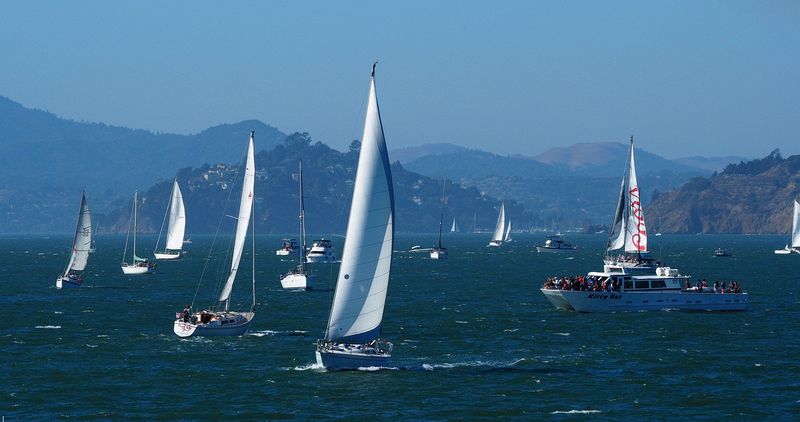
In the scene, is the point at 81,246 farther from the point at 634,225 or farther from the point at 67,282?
the point at 634,225

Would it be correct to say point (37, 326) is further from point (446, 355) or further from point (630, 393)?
point (630, 393)

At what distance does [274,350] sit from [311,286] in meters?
54.3

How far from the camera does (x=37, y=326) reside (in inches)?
3543

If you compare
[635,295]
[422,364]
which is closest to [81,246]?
[635,295]

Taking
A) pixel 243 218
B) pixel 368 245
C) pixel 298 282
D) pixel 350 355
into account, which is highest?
pixel 243 218

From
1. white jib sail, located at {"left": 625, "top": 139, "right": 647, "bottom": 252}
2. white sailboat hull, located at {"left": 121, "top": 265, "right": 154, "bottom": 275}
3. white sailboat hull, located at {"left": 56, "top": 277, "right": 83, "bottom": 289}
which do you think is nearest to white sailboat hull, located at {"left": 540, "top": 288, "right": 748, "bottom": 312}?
white jib sail, located at {"left": 625, "top": 139, "right": 647, "bottom": 252}

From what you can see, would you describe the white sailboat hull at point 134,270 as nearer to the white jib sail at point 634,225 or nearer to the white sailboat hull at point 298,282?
the white sailboat hull at point 298,282

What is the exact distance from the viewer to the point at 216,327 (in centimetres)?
8038

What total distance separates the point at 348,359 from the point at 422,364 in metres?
6.13

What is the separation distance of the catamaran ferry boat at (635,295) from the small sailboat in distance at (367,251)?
125ft

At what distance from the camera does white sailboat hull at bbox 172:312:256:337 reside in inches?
3147

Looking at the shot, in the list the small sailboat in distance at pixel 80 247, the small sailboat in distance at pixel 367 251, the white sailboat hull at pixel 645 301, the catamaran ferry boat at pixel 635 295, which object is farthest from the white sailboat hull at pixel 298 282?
the small sailboat in distance at pixel 367 251

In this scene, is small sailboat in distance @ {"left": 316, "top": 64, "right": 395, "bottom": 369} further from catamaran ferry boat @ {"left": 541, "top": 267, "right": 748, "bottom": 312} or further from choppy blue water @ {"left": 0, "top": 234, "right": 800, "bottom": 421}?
catamaran ferry boat @ {"left": 541, "top": 267, "right": 748, "bottom": 312}

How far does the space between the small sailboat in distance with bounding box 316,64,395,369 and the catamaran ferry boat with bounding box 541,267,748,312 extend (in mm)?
37994
